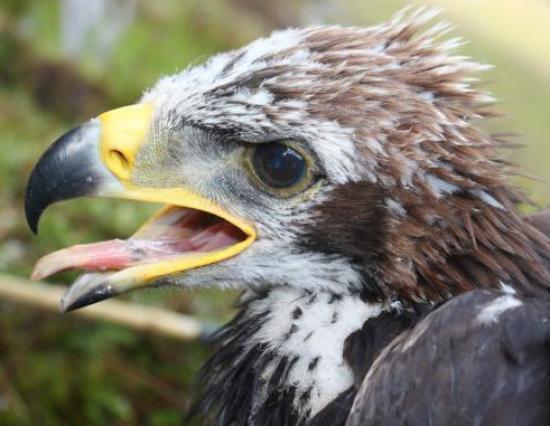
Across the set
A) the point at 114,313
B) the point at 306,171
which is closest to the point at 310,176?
the point at 306,171

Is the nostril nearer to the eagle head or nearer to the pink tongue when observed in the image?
the eagle head

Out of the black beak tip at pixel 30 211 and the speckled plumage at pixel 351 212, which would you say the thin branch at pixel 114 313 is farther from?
the speckled plumage at pixel 351 212

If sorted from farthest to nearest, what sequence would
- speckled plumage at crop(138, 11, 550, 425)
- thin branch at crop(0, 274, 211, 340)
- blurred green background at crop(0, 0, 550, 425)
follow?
blurred green background at crop(0, 0, 550, 425), thin branch at crop(0, 274, 211, 340), speckled plumage at crop(138, 11, 550, 425)

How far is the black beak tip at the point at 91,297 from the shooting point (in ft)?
8.21

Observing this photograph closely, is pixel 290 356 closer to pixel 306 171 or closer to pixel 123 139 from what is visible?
pixel 306 171

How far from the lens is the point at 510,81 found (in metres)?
9.45

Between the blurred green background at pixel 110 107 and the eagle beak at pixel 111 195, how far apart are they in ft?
2.57

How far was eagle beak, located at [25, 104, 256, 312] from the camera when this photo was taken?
8.23 feet

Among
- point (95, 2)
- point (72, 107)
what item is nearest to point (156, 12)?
point (95, 2)

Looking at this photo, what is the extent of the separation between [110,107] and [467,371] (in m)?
A: 5.68

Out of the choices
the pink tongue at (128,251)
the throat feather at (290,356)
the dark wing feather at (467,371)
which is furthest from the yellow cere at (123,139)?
the dark wing feather at (467,371)

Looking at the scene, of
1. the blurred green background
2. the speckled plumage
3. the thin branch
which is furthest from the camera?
the blurred green background

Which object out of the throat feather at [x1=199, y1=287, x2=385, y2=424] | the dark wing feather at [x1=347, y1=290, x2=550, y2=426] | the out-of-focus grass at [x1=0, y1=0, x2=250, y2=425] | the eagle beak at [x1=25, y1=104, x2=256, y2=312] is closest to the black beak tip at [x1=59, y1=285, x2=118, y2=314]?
the eagle beak at [x1=25, y1=104, x2=256, y2=312]

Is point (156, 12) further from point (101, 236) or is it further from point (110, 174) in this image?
point (110, 174)
